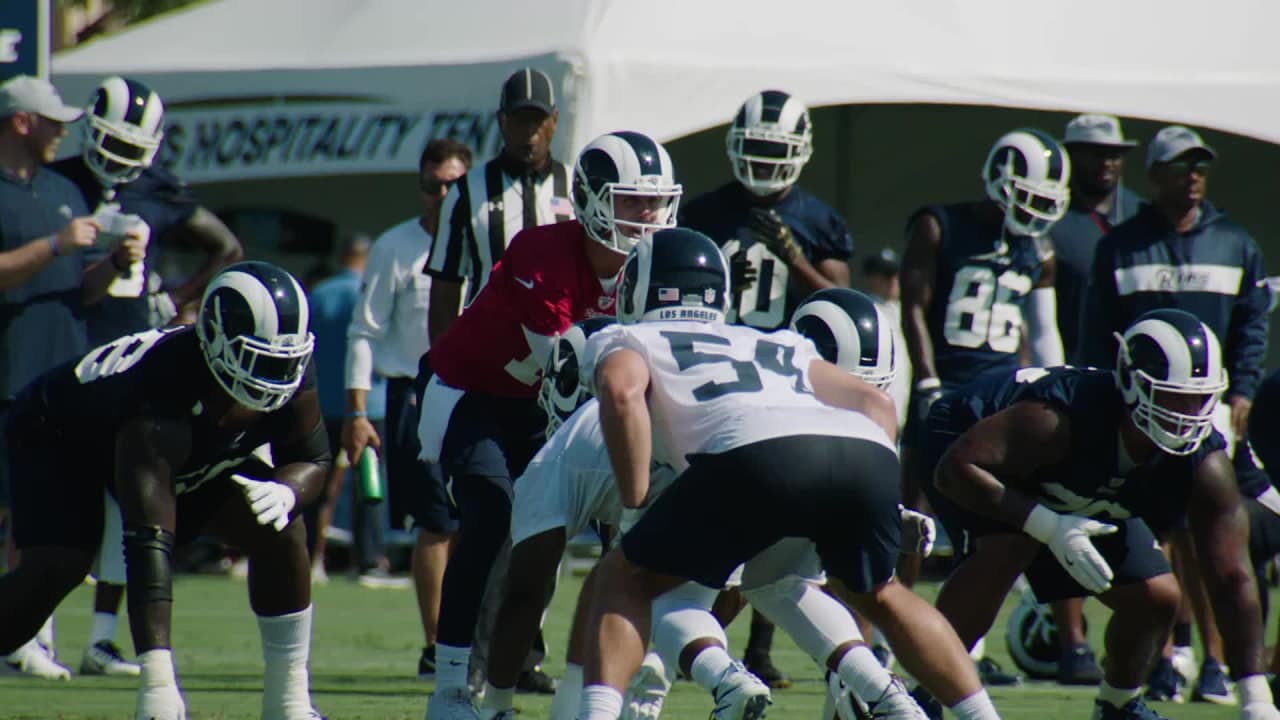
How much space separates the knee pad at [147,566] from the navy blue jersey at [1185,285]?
3.83m

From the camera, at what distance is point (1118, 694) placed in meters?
5.46

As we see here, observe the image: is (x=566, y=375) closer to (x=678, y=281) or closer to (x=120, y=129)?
(x=678, y=281)

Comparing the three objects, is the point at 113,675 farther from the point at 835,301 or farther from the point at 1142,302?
the point at 1142,302

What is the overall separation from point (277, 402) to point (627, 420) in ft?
3.63

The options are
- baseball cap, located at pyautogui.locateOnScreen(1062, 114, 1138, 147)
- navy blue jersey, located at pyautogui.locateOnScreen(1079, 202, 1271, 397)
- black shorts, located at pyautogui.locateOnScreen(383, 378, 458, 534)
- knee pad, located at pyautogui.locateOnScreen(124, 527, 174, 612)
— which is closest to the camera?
knee pad, located at pyautogui.locateOnScreen(124, 527, 174, 612)

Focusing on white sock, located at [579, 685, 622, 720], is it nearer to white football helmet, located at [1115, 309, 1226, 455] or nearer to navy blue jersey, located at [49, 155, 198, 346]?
white football helmet, located at [1115, 309, 1226, 455]

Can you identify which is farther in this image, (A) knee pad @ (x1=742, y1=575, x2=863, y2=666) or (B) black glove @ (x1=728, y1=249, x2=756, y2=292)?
(B) black glove @ (x1=728, y1=249, x2=756, y2=292)

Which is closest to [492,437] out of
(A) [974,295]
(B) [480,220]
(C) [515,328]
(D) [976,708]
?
(C) [515,328]

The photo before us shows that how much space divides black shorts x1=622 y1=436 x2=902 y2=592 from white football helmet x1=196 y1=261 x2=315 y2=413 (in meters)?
1.05

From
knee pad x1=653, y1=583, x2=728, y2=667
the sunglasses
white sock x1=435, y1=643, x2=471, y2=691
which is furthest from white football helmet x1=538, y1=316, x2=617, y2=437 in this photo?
the sunglasses

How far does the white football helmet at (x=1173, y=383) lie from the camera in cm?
517

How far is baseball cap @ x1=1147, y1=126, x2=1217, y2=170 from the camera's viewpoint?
24.3 ft

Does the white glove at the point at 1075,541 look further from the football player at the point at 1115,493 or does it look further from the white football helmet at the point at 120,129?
the white football helmet at the point at 120,129

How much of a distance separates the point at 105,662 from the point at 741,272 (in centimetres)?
252
